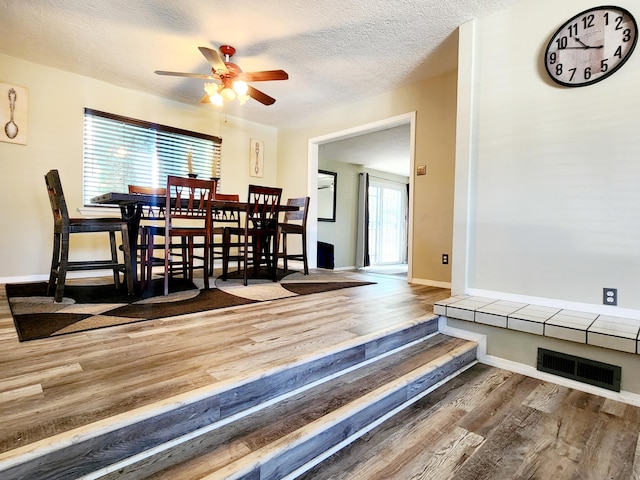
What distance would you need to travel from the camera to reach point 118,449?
101cm

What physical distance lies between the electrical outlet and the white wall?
0.03m

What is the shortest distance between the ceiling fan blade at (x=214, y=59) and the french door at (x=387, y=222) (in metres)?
5.32

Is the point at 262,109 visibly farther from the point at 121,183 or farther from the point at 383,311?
the point at 383,311

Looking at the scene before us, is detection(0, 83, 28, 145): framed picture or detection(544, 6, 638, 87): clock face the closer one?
detection(544, 6, 638, 87): clock face

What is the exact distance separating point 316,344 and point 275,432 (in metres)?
0.54

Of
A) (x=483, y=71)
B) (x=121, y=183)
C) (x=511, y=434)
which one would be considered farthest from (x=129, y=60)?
(x=511, y=434)

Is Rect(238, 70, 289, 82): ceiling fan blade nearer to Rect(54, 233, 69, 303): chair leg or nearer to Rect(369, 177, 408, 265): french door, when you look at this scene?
Rect(54, 233, 69, 303): chair leg

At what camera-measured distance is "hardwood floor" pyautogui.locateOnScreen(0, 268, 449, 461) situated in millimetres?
1076

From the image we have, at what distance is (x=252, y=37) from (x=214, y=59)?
0.42 m

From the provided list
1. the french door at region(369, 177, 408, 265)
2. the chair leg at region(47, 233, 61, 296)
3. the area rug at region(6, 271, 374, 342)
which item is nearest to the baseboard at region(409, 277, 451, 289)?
the area rug at region(6, 271, 374, 342)

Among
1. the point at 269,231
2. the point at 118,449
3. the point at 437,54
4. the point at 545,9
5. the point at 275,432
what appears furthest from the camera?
the point at 269,231

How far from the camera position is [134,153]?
412 cm

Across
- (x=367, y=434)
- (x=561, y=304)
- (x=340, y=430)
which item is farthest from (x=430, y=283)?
(x=340, y=430)

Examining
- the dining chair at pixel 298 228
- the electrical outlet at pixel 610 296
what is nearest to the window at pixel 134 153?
the dining chair at pixel 298 228
